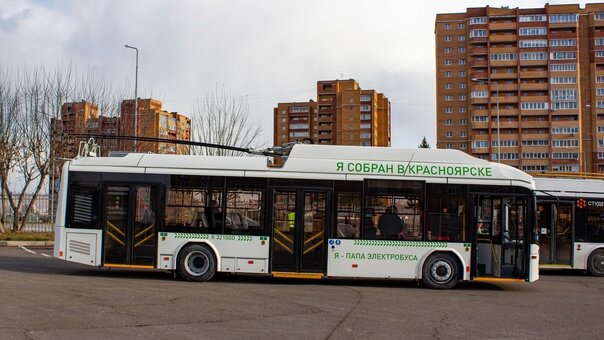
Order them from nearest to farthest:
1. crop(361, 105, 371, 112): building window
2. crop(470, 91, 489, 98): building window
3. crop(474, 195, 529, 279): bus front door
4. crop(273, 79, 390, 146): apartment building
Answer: crop(474, 195, 529, 279): bus front door, crop(470, 91, 489, 98): building window, crop(273, 79, 390, 146): apartment building, crop(361, 105, 371, 112): building window

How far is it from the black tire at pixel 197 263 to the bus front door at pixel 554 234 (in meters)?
9.77

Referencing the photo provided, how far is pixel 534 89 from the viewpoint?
10844 cm

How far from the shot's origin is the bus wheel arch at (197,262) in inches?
493

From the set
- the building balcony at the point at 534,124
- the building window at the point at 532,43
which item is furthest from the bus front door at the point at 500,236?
the building window at the point at 532,43

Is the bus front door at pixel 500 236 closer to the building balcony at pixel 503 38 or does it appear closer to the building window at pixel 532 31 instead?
the building balcony at pixel 503 38

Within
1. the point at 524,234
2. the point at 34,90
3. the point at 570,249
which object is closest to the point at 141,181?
the point at 524,234

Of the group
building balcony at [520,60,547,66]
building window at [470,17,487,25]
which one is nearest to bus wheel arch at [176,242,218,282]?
building balcony at [520,60,547,66]

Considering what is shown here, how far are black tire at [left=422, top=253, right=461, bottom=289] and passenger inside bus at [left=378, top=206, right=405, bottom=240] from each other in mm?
902

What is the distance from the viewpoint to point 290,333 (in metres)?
7.45

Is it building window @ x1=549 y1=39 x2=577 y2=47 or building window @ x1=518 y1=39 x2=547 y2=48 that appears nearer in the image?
building window @ x1=549 y1=39 x2=577 y2=47

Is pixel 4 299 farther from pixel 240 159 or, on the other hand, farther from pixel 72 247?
pixel 240 159

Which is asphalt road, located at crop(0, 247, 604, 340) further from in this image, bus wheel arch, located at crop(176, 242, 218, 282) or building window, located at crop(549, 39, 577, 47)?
building window, located at crop(549, 39, 577, 47)

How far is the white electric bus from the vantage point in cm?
1243

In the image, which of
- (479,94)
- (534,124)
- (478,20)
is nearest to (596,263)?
(479,94)
